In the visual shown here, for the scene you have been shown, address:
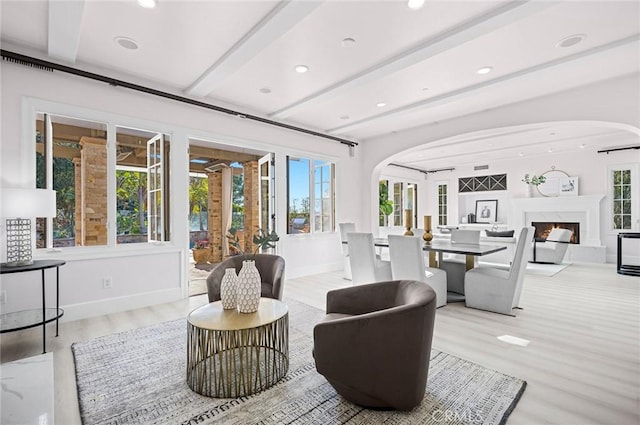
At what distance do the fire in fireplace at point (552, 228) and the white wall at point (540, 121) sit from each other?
519mm

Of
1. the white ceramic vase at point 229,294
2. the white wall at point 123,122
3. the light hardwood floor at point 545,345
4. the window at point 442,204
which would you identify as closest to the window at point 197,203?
the white wall at point 123,122

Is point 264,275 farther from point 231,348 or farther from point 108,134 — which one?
point 108,134

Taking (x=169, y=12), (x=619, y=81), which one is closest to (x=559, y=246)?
(x=619, y=81)

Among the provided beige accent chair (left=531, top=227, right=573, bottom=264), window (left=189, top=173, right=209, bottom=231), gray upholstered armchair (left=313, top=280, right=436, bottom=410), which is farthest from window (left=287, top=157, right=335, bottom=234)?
window (left=189, top=173, right=209, bottom=231)

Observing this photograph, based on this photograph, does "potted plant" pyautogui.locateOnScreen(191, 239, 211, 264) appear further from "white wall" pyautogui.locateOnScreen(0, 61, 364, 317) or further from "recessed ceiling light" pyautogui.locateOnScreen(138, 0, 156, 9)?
"recessed ceiling light" pyautogui.locateOnScreen(138, 0, 156, 9)

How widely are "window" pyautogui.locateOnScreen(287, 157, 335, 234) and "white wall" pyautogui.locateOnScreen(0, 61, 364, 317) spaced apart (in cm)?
29

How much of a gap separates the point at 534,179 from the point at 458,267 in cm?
580

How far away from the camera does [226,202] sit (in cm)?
814

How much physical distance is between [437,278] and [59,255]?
4400mm

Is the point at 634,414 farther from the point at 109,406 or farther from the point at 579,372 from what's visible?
the point at 109,406

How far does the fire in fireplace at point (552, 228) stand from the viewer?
318 inches

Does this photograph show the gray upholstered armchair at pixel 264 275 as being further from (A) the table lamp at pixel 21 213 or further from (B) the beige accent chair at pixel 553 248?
(B) the beige accent chair at pixel 553 248

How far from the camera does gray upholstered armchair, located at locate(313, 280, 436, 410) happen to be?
175 centimetres

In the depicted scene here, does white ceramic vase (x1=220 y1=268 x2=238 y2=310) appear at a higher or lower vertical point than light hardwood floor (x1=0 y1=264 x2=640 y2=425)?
higher
